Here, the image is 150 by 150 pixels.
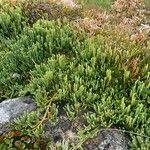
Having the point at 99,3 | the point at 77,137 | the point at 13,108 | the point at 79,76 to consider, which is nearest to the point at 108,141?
the point at 77,137

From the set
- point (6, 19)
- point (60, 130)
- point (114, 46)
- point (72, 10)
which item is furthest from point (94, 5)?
point (60, 130)

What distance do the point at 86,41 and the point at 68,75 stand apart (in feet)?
2.99

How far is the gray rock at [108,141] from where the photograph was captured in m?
6.43

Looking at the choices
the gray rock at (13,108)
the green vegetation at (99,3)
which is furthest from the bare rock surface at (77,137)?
the green vegetation at (99,3)

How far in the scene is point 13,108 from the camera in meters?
7.04

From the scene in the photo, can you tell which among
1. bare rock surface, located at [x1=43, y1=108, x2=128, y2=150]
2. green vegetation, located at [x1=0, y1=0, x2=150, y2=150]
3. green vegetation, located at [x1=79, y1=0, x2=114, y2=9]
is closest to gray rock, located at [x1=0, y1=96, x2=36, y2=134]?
green vegetation, located at [x1=0, y1=0, x2=150, y2=150]

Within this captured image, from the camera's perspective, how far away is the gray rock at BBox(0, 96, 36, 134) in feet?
22.5

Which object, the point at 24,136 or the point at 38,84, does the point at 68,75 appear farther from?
the point at 24,136

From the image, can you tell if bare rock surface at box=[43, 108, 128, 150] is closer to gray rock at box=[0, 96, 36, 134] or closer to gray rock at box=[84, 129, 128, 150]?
Answer: gray rock at box=[84, 129, 128, 150]

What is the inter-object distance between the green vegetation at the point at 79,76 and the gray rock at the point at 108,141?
0.10m

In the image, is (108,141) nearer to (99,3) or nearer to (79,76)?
(79,76)

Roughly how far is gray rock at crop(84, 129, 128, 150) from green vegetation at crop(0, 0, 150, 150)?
102 millimetres

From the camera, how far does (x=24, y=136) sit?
659 centimetres

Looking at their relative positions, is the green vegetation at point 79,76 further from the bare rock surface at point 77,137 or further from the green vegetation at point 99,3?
the green vegetation at point 99,3
